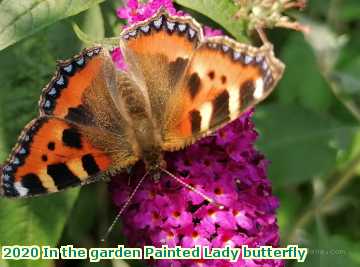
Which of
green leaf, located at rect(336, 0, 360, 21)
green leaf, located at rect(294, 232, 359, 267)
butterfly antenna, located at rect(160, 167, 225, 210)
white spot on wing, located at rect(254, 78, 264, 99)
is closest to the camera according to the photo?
white spot on wing, located at rect(254, 78, 264, 99)

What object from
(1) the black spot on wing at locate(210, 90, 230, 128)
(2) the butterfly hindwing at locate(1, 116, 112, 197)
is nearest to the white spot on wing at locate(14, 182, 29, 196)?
(2) the butterfly hindwing at locate(1, 116, 112, 197)

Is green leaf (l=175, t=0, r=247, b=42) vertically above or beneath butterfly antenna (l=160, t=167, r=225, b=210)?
above

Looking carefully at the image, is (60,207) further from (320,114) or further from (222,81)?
(320,114)

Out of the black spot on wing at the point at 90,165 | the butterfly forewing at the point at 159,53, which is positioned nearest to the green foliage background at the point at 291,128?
the butterfly forewing at the point at 159,53

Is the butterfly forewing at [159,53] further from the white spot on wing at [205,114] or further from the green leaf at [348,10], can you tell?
the green leaf at [348,10]

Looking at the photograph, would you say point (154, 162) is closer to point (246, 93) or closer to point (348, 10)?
point (246, 93)

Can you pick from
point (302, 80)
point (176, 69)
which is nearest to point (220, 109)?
point (176, 69)

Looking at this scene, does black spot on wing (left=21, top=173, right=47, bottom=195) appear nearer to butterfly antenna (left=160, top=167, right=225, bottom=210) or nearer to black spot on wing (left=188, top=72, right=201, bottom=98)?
butterfly antenna (left=160, top=167, right=225, bottom=210)

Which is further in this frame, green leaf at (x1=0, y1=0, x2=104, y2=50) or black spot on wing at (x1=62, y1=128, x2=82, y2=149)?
black spot on wing at (x1=62, y1=128, x2=82, y2=149)
